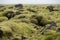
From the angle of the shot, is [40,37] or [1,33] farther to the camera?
[40,37]

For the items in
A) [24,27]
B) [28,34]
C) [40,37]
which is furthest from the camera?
[24,27]

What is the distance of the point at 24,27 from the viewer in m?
35.8

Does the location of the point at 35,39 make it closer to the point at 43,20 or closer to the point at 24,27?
the point at 24,27

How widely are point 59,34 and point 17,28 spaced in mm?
7512

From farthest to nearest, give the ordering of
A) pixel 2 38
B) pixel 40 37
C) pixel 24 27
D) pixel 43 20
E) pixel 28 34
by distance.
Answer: pixel 43 20
pixel 24 27
pixel 28 34
pixel 40 37
pixel 2 38

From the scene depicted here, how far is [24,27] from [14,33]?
164 inches

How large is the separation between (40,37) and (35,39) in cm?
119

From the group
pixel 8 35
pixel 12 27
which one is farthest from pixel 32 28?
pixel 8 35

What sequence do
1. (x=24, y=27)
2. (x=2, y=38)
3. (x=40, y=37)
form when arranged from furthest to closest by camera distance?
(x=24, y=27) → (x=40, y=37) → (x=2, y=38)

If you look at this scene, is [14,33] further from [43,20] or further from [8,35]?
[43,20]

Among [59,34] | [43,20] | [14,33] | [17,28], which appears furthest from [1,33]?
[43,20]

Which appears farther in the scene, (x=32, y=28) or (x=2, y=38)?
(x=32, y=28)

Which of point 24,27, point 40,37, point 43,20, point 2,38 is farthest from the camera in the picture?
point 43,20

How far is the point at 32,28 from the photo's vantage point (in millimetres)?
36781
